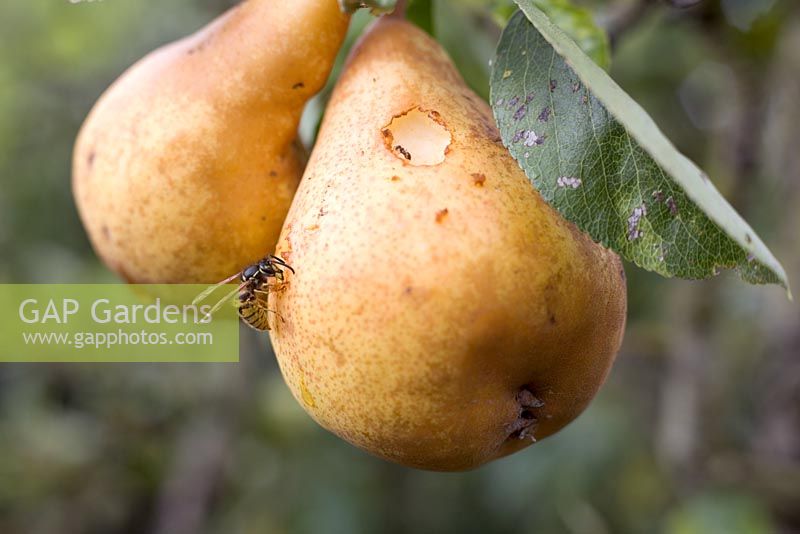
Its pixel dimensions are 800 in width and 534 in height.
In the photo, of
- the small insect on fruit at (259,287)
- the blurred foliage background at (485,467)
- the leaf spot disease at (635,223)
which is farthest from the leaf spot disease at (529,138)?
the blurred foliage background at (485,467)

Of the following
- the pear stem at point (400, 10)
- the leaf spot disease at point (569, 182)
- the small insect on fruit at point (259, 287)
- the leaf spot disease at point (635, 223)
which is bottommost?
the small insect on fruit at point (259, 287)

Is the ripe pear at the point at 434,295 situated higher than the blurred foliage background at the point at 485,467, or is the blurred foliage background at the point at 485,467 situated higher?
the ripe pear at the point at 434,295

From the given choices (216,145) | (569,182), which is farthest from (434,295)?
(216,145)

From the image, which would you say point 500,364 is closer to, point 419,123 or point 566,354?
point 566,354

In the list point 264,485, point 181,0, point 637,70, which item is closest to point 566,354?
point 637,70

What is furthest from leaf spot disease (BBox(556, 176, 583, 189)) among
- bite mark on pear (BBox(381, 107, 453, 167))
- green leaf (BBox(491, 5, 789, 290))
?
bite mark on pear (BBox(381, 107, 453, 167))

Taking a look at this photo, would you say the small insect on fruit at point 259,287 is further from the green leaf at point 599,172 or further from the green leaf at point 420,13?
the green leaf at point 420,13

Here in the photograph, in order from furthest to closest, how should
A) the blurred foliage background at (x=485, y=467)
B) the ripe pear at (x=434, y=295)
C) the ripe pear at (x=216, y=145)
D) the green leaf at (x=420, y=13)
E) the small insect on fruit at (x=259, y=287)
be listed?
the blurred foliage background at (x=485, y=467) → the green leaf at (x=420, y=13) → the ripe pear at (x=216, y=145) → the small insect on fruit at (x=259, y=287) → the ripe pear at (x=434, y=295)
